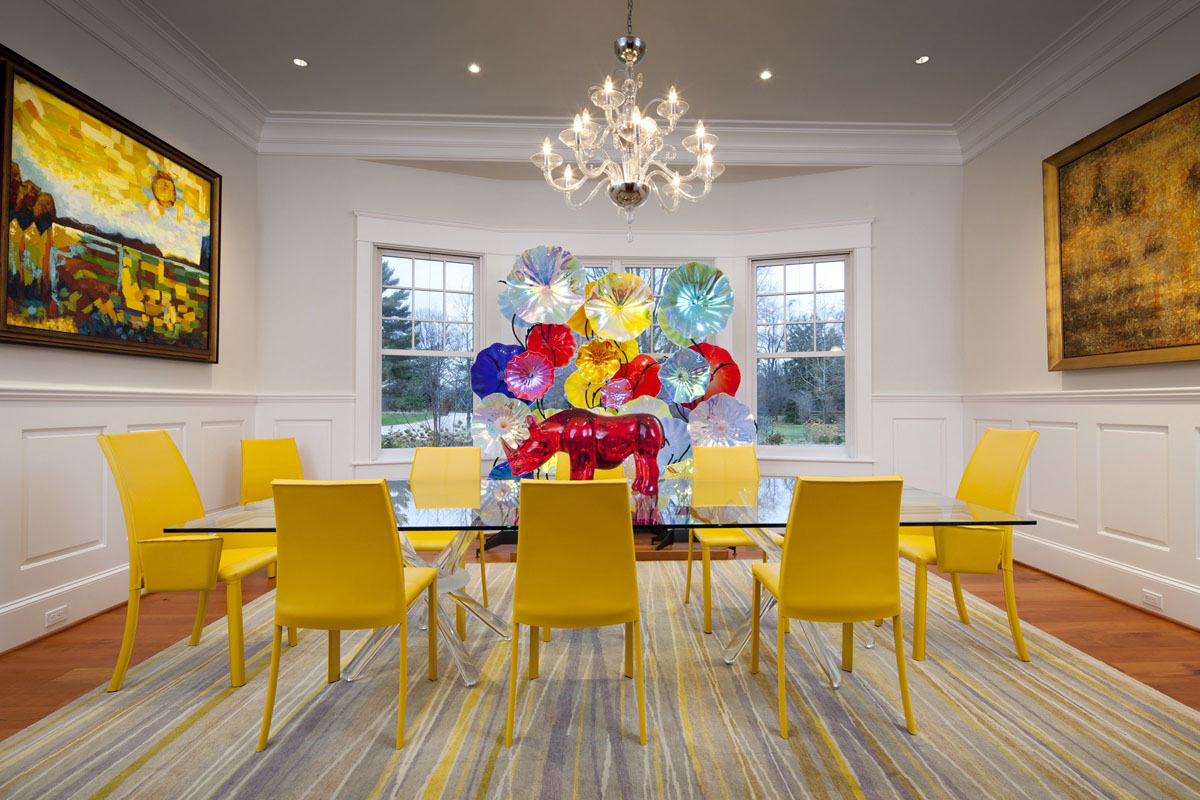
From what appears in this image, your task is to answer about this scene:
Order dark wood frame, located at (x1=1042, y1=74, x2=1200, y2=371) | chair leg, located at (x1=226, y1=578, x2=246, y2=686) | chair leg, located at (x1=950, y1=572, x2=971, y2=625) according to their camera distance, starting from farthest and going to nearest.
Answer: dark wood frame, located at (x1=1042, y1=74, x2=1200, y2=371)
chair leg, located at (x1=950, y1=572, x2=971, y2=625)
chair leg, located at (x1=226, y1=578, x2=246, y2=686)

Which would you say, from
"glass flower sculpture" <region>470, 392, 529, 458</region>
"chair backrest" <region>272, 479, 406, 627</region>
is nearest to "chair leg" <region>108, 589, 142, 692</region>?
"chair backrest" <region>272, 479, 406, 627</region>

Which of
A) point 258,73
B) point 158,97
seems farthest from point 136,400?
point 258,73

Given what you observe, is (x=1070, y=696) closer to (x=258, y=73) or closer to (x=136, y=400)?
(x=136, y=400)

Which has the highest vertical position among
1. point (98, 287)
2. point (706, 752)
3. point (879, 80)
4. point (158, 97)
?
point (879, 80)

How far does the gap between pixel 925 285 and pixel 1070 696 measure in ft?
10.4

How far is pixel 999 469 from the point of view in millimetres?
2396

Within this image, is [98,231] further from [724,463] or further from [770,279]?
[770,279]

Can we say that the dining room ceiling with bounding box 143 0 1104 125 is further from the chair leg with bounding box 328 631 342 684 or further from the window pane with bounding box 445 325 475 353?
the chair leg with bounding box 328 631 342 684

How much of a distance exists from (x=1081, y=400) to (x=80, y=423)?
209 inches

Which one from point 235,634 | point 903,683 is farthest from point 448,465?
point 903,683

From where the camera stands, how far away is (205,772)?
1.57 meters

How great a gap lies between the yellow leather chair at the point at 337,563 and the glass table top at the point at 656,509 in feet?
0.64

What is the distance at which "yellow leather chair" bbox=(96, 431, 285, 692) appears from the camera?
1.98 meters

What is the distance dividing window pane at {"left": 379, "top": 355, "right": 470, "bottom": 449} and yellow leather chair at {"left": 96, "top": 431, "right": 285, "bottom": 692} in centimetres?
216
